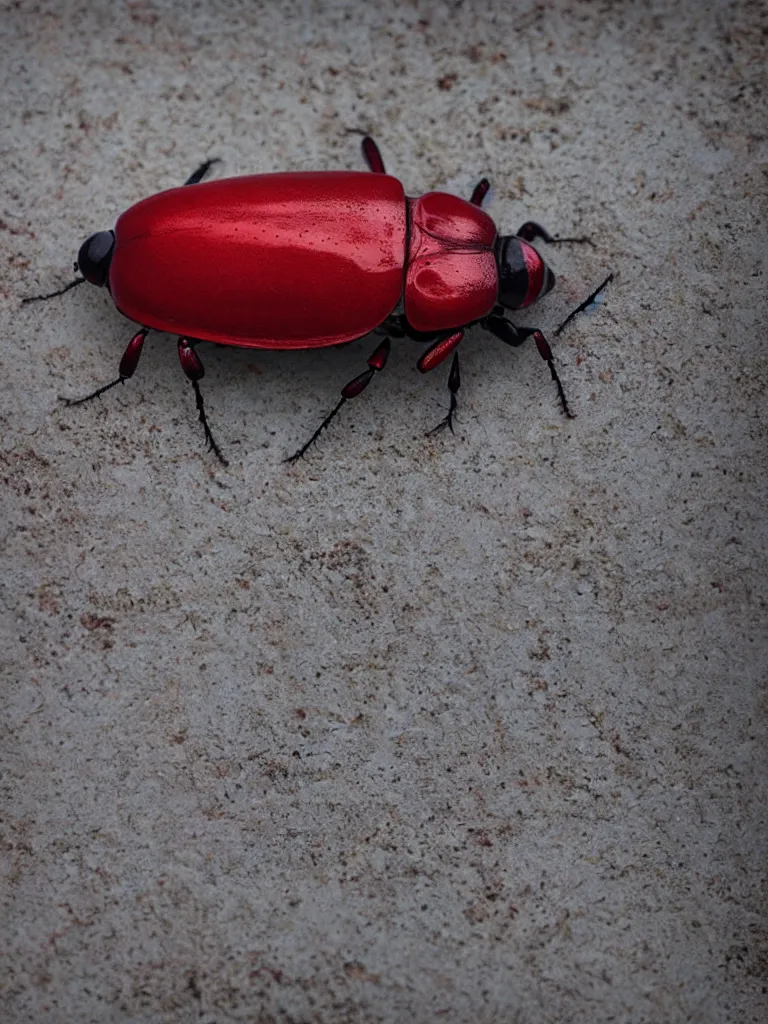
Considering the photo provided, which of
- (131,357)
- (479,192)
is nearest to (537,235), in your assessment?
(479,192)

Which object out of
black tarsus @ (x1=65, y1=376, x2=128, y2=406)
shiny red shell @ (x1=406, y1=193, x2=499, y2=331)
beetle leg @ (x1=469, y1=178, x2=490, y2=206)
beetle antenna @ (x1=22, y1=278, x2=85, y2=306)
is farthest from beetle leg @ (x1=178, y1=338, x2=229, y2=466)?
beetle leg @ (x1=469, y1=178, x2=490, y2=206)

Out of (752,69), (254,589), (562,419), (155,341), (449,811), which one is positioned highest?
(752,69)

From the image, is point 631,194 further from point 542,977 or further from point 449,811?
point 542,977

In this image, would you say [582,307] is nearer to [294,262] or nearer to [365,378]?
[365,378]

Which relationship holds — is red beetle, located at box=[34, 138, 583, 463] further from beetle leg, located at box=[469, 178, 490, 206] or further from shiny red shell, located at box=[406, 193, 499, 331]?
beetle leg, located at box=[469, 178, 490, 206]

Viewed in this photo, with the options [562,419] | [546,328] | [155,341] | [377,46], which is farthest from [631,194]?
[155,341]

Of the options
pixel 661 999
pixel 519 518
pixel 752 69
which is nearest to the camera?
pixel 661 999

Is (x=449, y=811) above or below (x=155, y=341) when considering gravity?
below
